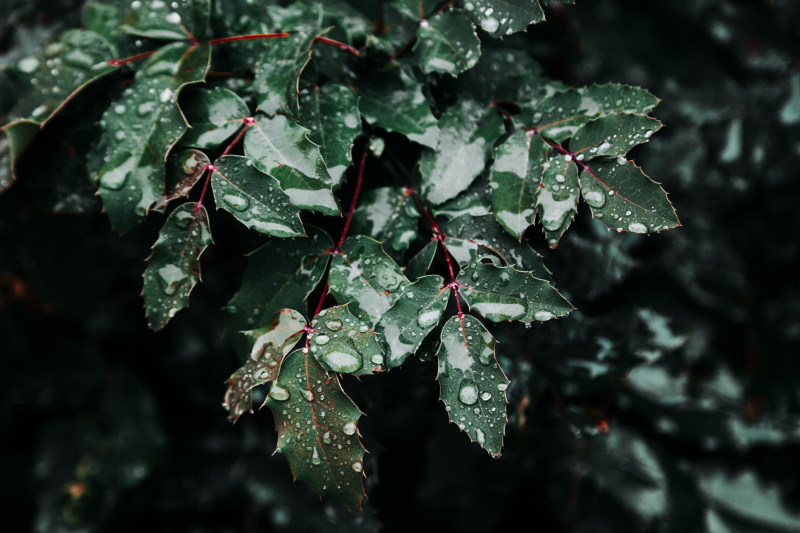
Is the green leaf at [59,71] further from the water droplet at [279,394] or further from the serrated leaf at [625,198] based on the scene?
the serrated leaf at [625,198]

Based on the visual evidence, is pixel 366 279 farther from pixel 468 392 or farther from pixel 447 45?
pixel 447 45

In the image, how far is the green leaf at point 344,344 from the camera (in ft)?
2.05

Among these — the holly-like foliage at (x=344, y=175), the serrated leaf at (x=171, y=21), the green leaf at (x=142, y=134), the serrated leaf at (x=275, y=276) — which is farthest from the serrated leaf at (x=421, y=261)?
the serrated leaf at (x=171, y=21)

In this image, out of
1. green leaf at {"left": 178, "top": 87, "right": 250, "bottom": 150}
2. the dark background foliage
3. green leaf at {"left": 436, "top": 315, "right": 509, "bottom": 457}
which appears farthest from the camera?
the dark background foliage

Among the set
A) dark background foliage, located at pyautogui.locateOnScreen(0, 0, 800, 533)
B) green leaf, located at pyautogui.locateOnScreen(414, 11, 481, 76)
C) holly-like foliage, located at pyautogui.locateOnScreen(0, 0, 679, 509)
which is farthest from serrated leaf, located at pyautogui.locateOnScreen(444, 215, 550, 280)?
dark background foliage, located at pyautogui.locateOnScreen(0, 0, 800, 533)

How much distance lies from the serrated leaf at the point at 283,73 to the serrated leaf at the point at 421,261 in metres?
0.26

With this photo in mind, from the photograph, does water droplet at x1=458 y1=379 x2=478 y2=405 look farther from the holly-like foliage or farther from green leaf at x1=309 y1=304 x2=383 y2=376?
green leaf at x1=309 y1=304 x2=383 y2=376

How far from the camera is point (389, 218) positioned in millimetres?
772

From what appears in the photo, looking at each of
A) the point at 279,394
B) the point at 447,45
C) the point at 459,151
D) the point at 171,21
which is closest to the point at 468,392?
the point at 279,394

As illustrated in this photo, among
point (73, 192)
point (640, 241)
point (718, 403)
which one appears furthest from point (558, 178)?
point (718, 403)

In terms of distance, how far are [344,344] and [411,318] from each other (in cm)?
9

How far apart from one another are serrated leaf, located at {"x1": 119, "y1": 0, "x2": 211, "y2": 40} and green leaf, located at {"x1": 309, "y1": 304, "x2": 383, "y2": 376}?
1.64 ft

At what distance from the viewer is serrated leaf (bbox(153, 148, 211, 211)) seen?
714 millimetres

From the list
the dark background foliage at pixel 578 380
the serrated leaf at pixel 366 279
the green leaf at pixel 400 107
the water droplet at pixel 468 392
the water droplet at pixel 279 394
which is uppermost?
the green leaf at pixel 400 107
